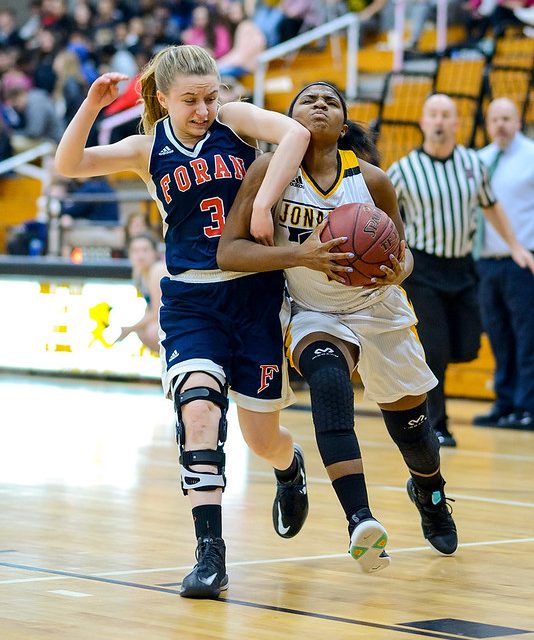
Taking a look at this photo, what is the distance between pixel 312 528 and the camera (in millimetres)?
5191

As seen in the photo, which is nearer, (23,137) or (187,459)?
(187,459)

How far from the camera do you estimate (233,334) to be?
13.8ft

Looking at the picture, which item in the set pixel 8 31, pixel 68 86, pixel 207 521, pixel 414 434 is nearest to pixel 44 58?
pixel 68 86

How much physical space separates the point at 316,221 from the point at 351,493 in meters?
0.90

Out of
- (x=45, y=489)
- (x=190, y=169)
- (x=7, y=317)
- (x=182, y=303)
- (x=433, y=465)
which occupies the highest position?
(x=190, y=169)

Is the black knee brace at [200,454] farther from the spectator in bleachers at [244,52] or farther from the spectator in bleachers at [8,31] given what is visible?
the spectator in bleachers at [8,31]

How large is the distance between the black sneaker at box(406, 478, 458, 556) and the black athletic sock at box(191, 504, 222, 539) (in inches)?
37.3

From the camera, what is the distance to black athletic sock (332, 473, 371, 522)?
390cm

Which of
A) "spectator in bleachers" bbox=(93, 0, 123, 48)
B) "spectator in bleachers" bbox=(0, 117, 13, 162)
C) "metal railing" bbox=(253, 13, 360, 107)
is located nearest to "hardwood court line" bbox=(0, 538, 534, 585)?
"metal railing" bbox=(253, 13, 360, 107)

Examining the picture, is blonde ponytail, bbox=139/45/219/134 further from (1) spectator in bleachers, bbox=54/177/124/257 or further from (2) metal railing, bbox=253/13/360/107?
(2) metal railing, bbox=253/13/360/107

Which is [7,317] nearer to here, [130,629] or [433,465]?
[433,465]

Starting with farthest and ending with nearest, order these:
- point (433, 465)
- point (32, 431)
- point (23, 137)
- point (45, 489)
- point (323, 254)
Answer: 1. point (23, 137)
2. point (32, 431)
3. point (45, 489)
4. point (433, 465)
5. point (323, 254)

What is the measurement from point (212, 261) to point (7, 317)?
9003mm

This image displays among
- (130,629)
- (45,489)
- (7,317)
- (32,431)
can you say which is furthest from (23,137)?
(130,629)
